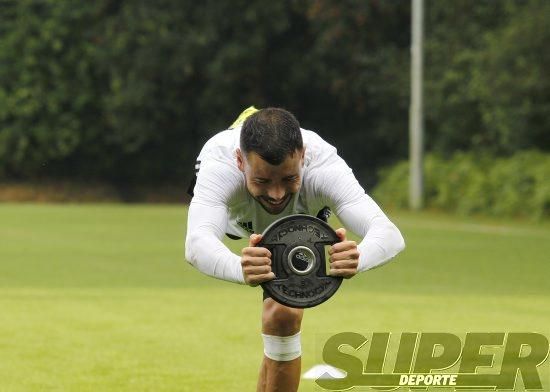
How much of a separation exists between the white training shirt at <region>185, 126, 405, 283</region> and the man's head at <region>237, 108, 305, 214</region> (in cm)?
→ 16

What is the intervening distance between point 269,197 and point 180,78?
3749 centimetres

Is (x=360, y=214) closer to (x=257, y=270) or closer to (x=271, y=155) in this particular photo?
(x=271, y=155)

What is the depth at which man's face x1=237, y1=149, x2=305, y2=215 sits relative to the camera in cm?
659

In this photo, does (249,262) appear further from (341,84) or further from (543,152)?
(341,84)

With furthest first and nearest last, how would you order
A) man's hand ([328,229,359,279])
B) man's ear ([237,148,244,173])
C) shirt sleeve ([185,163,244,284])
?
1. man's ear ([237,148,244,173])
2. shirt sleeve ([185,163,244,284])
3. man's hand ([328,229,359,279])

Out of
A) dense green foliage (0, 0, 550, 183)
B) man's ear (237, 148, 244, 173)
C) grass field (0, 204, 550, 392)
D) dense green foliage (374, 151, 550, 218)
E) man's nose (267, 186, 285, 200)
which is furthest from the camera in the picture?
dense green foliage (0, 0, 550, 183)

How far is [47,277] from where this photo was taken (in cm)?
1725

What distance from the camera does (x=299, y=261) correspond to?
247 inches

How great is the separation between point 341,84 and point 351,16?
96.4 inches

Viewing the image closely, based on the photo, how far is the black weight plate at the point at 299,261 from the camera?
6262mm

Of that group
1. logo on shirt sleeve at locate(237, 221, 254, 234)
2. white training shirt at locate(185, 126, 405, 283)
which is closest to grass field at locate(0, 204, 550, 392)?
logo on shirt sleeve at locate(237, 221, 254, 234)

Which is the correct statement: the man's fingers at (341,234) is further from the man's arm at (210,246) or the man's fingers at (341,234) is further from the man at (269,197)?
the man's arm at (210,246)

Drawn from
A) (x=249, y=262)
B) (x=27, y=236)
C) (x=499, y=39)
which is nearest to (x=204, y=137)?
(x=499, y=39)

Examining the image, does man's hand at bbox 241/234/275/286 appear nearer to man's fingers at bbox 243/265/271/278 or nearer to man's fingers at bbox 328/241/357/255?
man's fingers at bbox 243/265/271/278
